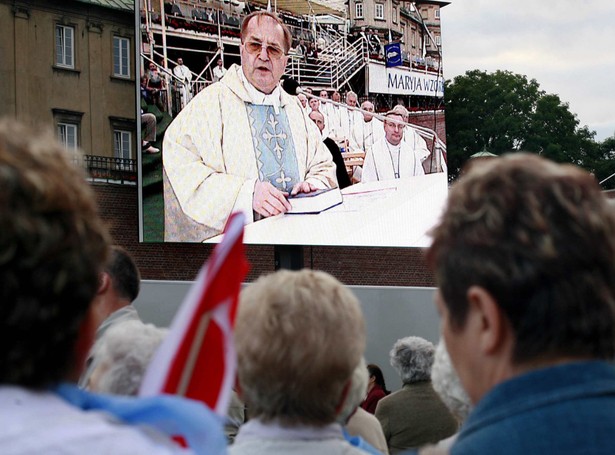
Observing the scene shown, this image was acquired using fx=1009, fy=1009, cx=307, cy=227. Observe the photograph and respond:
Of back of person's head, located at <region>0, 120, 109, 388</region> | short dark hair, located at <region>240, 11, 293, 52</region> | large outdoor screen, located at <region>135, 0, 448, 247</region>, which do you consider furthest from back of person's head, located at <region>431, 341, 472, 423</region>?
short dark hair, located at <region>240, 11, 293, 52</region>

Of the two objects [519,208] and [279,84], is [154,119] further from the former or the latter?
[519,208]

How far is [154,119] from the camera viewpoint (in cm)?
1730

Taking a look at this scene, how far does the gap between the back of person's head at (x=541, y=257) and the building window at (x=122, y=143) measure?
19186 millimetres

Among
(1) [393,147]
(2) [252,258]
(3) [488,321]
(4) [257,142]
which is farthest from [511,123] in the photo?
(3) [488,321]

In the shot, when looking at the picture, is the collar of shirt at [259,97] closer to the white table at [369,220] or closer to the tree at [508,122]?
the white table at [369,220]

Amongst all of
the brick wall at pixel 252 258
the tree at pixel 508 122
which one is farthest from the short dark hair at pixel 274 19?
the tree at pixel 508 122

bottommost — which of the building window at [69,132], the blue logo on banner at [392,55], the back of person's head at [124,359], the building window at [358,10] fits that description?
the back of person's head at [124,359]

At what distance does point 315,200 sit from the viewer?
57.6ft

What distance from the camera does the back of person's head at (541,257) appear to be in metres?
1.64

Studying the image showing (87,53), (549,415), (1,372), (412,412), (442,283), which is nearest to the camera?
(1,372)

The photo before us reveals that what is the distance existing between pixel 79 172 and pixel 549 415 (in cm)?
83

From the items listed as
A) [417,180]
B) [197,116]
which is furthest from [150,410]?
[417,180]

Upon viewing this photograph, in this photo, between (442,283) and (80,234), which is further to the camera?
(442,283)

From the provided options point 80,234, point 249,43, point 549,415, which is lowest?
point 549,415
